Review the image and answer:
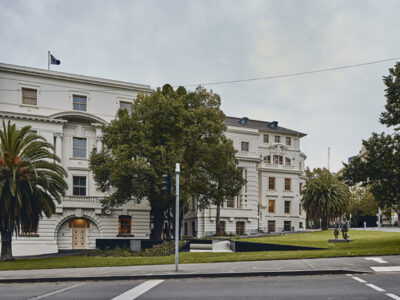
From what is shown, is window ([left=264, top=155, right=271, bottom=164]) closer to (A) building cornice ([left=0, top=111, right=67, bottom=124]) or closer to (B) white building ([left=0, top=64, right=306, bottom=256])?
(B) white building ([left=0, top=64, right=306, bottom=256])

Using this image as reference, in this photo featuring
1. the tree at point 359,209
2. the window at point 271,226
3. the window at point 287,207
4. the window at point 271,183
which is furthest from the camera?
the tree at point 359,209

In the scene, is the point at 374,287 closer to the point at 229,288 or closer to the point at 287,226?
the point at 229,288

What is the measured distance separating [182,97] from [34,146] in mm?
13183

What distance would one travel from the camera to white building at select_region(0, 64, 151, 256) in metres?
40.7

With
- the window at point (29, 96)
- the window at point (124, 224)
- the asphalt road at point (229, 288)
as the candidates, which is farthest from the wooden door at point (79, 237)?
the asphalt road at point (229, 288)

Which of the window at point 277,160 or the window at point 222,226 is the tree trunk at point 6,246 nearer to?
Answer: the window at point 222,226

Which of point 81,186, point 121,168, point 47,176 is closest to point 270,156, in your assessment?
point 81,186

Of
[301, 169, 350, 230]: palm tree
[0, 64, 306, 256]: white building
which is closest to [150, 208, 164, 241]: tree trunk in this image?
[0, 64, 306, 256]: white building

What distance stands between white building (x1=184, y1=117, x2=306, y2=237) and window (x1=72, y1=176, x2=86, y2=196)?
1851cm

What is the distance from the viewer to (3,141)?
26.5 meters

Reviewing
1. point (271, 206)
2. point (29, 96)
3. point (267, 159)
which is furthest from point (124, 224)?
point (267, 159)

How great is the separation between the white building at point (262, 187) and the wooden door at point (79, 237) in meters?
18.2

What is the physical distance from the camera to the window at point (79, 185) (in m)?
42.9

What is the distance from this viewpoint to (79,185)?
43094 mm
